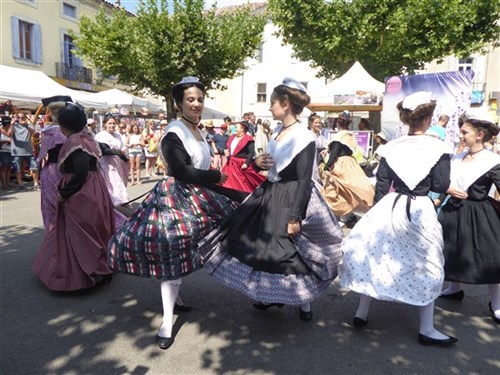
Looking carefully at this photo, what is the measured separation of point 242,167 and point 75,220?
3.78 metres

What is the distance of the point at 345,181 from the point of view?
6.20 metres

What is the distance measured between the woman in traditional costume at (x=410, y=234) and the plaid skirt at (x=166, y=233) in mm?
1126

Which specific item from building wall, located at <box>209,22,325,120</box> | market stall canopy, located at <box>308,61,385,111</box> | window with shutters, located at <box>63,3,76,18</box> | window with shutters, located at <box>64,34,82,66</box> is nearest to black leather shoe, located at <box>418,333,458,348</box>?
market stall canopy, located at <box>308,61,385,111</box>

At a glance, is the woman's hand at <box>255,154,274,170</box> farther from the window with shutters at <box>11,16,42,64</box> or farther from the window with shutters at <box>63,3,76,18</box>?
the window with shutters at <box>63,3,76,18</box>

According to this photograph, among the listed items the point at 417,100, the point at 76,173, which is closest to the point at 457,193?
the point at 417,100

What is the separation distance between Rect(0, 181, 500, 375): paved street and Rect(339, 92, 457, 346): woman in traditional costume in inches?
11.5

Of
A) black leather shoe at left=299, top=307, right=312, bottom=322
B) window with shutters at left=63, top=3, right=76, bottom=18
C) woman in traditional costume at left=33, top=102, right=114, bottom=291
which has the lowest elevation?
black leather shoe at left=299, top=307, right=312, bottom=322

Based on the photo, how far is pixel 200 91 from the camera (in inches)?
113

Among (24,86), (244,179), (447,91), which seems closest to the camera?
(244,179)

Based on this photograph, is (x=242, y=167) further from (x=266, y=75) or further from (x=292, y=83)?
(x=266, y=75)

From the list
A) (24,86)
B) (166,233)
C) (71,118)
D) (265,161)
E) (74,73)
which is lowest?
(166,233)

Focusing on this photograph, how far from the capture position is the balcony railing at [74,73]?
23828 mm

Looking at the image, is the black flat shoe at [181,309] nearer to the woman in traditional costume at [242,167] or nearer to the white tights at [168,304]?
the white tights at [168,304]

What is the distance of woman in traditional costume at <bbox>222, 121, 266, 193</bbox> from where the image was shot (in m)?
6.95
